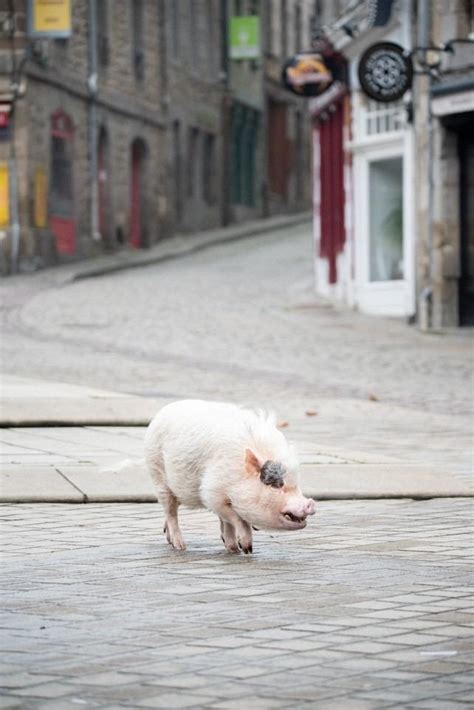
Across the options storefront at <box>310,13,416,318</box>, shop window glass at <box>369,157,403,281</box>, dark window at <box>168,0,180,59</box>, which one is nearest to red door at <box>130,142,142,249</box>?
dark window at <box>168,0,180,59</box>

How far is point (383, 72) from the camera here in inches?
1017

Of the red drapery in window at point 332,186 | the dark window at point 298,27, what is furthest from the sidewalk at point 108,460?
the dark window at point 298,27

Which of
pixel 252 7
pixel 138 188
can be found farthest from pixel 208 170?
pixel 138 188

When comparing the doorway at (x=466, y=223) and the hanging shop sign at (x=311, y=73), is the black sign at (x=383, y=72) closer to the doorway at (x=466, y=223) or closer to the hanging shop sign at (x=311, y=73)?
the doorway at (x=466, y=223)

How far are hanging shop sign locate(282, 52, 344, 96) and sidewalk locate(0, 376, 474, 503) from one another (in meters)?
15.6

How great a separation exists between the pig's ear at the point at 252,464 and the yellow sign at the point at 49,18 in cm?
2786

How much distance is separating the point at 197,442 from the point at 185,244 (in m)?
36.8

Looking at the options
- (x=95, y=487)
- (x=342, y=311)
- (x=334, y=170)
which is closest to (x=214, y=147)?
(x=334, y=170)

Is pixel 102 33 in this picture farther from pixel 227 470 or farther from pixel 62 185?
pixel 227 470

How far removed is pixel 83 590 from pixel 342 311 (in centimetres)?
2197

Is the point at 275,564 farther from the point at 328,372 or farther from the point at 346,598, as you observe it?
the point at 328,372

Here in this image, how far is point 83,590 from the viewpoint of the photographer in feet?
22.4

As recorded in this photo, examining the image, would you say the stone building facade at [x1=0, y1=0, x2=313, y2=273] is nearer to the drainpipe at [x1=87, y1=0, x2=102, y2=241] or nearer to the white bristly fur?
the drainpipe at [x1=87, y1=0, x2=102, y2=241]

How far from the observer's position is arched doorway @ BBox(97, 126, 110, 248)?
133ft
